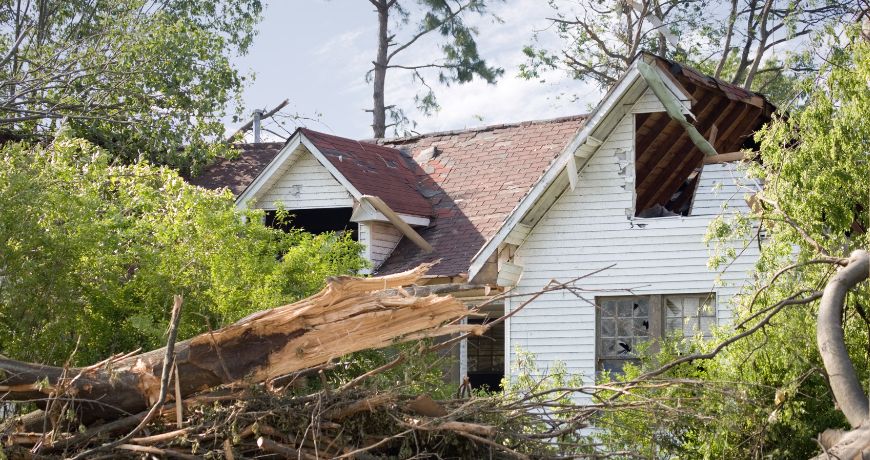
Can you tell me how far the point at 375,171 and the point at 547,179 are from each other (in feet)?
12.2

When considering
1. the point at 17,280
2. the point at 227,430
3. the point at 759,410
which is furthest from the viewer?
the point at 17,280

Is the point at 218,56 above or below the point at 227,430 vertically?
above

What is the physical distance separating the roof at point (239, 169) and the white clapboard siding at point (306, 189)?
155cm

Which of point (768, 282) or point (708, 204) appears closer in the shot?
point (768, 282)

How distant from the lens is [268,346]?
7180 millimetres

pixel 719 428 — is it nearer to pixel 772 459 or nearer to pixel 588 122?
pixel 772 459

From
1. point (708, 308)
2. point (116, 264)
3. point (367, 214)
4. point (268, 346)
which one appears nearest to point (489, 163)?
point (367, 214)

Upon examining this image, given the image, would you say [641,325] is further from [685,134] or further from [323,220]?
[323,220]

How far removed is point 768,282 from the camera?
32.3 ft

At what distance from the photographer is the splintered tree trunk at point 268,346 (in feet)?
22.8

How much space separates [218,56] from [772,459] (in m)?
14.3

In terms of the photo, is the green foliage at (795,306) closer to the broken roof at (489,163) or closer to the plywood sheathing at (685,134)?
the broken roof at (489,163)

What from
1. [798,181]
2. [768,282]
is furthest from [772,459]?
[798,181]

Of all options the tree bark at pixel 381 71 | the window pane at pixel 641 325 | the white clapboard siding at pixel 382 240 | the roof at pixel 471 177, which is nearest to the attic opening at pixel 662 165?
the window pane at pixel 641 325
